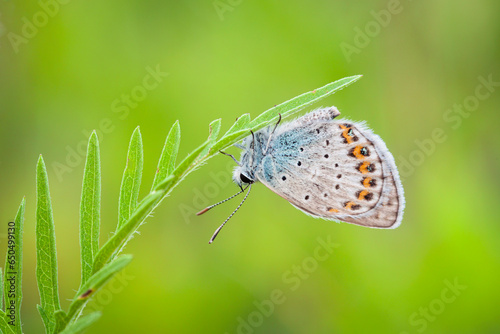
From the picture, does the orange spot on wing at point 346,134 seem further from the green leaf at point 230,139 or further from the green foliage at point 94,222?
the green leaf at point 230,139

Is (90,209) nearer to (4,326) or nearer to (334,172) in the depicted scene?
(4,326)

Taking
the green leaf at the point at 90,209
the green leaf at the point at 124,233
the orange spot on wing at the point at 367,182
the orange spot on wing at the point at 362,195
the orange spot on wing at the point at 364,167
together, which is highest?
the green leaf at the point at 90,209

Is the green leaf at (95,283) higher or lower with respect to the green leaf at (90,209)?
lower

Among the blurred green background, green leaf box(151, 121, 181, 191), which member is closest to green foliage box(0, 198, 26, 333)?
green leaf box(151, 121, 181, 191)

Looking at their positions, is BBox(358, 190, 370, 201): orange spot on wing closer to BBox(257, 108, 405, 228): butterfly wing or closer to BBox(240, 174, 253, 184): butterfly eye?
BBox(257, 108, 405, 228): butterfly wing

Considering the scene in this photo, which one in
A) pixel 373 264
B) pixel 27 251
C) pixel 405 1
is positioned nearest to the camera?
pixel 27 251

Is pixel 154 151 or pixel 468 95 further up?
pixel 154 151

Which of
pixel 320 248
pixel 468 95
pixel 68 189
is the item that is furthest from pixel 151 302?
pixel 468 95

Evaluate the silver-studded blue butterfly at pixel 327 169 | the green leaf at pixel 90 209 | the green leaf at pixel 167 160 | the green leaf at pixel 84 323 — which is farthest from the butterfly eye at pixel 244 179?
the green leaf at pixel 84 323

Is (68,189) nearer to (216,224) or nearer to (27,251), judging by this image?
(27,251)
